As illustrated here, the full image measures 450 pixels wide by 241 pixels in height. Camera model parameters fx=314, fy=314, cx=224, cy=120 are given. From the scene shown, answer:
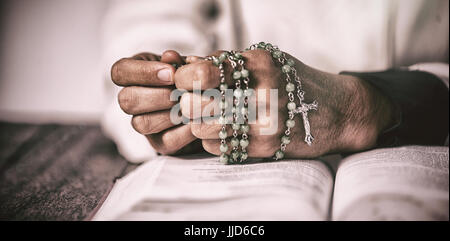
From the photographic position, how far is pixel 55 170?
770 mm

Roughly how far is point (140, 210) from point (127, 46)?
0.55 meters

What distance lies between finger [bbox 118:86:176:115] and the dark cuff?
1.52ft

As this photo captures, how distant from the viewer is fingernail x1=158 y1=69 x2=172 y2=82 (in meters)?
0.55

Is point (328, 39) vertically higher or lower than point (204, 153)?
higher

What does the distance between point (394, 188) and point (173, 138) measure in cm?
39

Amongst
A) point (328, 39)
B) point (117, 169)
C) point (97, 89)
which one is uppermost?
point (328, 39)

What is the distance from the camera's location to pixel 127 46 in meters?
0.89

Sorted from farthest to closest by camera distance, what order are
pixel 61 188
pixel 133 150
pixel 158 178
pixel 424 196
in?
pixel 133 150
pixel 61 188
pixel 158 178
pixel 424 196

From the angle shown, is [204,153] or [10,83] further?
[10,83]

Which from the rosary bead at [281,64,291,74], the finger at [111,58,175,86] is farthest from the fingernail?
the rosary bead at [281,64,291,74]

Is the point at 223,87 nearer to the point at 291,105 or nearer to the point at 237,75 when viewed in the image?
the point at 237,75

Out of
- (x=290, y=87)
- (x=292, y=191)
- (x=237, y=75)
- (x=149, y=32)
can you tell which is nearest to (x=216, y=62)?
(x=237, y=75)

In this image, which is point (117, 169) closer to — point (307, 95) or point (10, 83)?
point (307, 95)
